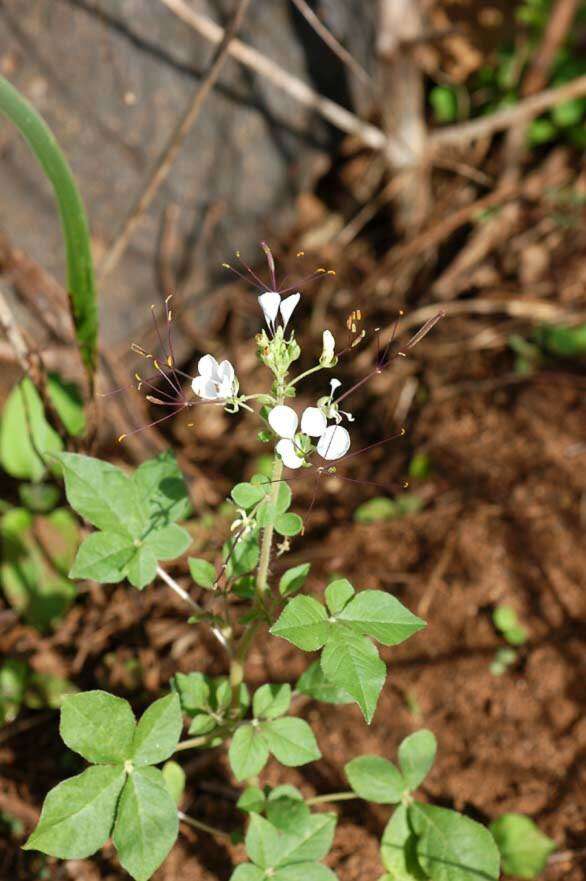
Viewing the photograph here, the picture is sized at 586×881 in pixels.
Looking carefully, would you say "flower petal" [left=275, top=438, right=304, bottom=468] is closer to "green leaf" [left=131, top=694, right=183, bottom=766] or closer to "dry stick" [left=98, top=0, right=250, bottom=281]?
"green leaf" [left=131, top=694, right=183, bottom=766]

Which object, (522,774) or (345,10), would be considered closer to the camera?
(522,774)

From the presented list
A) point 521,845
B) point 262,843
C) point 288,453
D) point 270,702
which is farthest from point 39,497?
point 521,845

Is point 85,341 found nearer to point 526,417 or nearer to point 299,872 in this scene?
point 299,872

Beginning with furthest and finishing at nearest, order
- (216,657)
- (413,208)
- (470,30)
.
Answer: (470,30)
(413,208)
(216,657)

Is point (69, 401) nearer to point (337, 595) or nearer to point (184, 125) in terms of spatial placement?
point (184, 125)

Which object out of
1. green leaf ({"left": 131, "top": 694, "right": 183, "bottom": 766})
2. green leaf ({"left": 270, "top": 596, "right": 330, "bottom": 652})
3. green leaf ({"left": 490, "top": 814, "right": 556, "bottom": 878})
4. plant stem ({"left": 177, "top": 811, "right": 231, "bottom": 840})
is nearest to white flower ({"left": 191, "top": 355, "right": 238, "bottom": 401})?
green leaf ({"left": 270, "top": 596, "right": 330, "bottom": 652})

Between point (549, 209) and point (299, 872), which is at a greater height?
point (549, 209)

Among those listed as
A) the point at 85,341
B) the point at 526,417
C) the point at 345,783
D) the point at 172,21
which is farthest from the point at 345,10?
the point at 345,783

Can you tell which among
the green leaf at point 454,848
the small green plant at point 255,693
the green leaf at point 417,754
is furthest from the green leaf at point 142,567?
the green leaf at point 454,848
